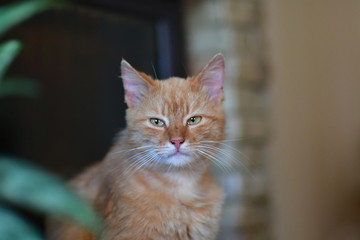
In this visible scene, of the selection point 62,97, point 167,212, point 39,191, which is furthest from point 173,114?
point 62,97

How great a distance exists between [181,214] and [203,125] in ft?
0.62

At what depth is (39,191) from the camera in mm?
506

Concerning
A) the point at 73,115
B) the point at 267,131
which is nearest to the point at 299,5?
the point at 267,131

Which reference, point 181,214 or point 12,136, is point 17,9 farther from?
point 12,136

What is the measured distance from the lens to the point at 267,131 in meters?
2.34

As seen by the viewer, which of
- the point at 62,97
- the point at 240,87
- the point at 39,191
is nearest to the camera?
the point at 39,191

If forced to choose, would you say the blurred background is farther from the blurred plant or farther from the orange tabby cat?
the blurred plant

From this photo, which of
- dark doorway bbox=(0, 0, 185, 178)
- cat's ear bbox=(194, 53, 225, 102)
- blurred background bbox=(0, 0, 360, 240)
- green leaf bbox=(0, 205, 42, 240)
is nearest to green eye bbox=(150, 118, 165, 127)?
cat's ear bbox=(194, 53, 225, 102)

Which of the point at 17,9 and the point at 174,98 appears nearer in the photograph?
the point at 17,9

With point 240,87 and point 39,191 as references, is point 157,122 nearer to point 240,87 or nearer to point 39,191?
point 39,191

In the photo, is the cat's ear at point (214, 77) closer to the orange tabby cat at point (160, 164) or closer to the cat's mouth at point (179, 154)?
the orange tabby cat at point (160, 164)

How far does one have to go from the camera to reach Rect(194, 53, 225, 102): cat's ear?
0.85 metres

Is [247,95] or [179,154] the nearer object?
[179,154]

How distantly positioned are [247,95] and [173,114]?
4.74 ft
